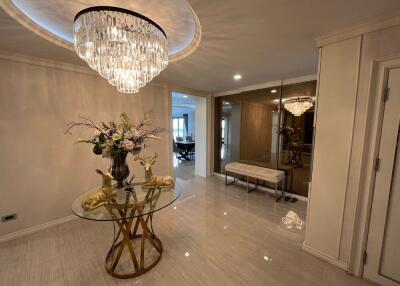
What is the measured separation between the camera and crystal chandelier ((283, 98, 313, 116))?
3.08 meters

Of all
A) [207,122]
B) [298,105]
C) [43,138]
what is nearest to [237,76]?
[298,105]

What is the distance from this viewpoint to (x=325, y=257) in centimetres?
183

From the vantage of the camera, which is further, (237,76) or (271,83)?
(271,83)

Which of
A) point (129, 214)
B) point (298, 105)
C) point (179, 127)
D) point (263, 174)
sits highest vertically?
point (298, 105)

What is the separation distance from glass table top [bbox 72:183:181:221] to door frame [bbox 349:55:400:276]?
188cm

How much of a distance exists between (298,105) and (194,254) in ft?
10.0

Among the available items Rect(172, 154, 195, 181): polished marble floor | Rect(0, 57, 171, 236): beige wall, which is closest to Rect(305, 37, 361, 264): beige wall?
Rect(0, 57, 171, 236): beige wall

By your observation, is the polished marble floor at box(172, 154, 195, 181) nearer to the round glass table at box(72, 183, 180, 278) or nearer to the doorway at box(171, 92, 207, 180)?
the doorway at box(171, 92, 207, 180)

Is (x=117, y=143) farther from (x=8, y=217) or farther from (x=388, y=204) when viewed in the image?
(x=388, y=204)

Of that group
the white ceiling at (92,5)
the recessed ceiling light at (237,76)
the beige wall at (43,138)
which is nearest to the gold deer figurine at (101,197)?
the beige wall at (43,138)

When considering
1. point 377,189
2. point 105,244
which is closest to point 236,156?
point 377,189

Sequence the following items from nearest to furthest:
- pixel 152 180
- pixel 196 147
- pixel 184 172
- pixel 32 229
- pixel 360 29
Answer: pixel 360 29 < pixel 152 180 < pixel 32 229 < pixel 196 147 < pixel 184 172

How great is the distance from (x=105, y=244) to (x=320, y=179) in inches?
105

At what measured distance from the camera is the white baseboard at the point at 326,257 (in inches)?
67.8
